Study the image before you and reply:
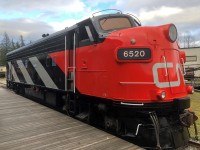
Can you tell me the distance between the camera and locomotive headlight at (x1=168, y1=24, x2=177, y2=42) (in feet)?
22.9

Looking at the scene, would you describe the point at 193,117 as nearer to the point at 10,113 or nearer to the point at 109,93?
the point at 109,93

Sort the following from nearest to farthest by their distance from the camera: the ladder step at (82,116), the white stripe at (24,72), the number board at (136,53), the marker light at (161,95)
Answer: the marker light at (161,95)
the number board at (136,53)
the ladder step at (82,116)
the white stripe at (24,72)

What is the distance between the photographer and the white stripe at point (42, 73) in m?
11.4

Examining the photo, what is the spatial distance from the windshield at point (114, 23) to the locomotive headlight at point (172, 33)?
166 centimetres

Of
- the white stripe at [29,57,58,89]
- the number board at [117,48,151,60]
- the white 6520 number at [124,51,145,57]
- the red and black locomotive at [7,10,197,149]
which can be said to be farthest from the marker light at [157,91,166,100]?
the white stripe at [29,57,58,89]

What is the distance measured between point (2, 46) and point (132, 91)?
9766 cm

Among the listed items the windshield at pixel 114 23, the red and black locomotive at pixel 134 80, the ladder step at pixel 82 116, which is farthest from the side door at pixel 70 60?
the windshield at pixel 114 23

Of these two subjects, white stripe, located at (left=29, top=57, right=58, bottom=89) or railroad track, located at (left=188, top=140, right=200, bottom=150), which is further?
white stripe, located at (left=29, top=57, right=58, bottom=89)

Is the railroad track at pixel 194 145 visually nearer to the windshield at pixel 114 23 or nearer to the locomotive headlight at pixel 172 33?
the locomotive headlight at pixel 172 33

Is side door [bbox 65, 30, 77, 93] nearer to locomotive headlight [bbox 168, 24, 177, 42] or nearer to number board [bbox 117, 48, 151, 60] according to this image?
number board [bbox 117, 48, 151, 60]

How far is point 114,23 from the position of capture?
834 centimetres

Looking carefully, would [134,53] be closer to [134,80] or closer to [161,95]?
[134,80]

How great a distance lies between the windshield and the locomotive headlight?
5.45 feet

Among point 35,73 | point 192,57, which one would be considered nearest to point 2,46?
point 192,57
